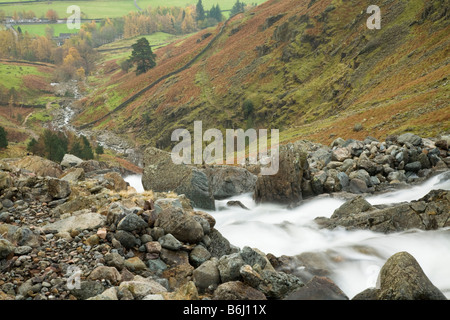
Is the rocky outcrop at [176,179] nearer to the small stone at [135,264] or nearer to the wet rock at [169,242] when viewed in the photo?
the wet rock at [169,242]

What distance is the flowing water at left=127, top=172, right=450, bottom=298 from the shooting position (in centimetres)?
1307

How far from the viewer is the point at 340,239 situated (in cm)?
1664

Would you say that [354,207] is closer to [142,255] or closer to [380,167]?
[380,167]

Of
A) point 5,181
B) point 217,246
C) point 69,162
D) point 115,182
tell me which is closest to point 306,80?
point 69,162

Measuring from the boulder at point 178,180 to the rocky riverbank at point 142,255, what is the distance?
4.79 m

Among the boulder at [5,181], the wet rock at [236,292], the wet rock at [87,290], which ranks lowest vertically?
the wet rock at [236,292]

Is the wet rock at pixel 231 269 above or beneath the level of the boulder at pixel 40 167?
beneath

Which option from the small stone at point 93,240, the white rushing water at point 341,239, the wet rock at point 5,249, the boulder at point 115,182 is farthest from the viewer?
the boulder at point 115,182

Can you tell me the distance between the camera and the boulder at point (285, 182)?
82.6 ft

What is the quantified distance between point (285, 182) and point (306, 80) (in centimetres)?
6549

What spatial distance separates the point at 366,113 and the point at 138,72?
11142 cm

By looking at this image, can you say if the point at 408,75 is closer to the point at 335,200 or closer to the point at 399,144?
the point at 399,144

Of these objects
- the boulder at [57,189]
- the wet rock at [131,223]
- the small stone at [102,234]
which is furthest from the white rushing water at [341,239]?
the boulder at [57,189]
